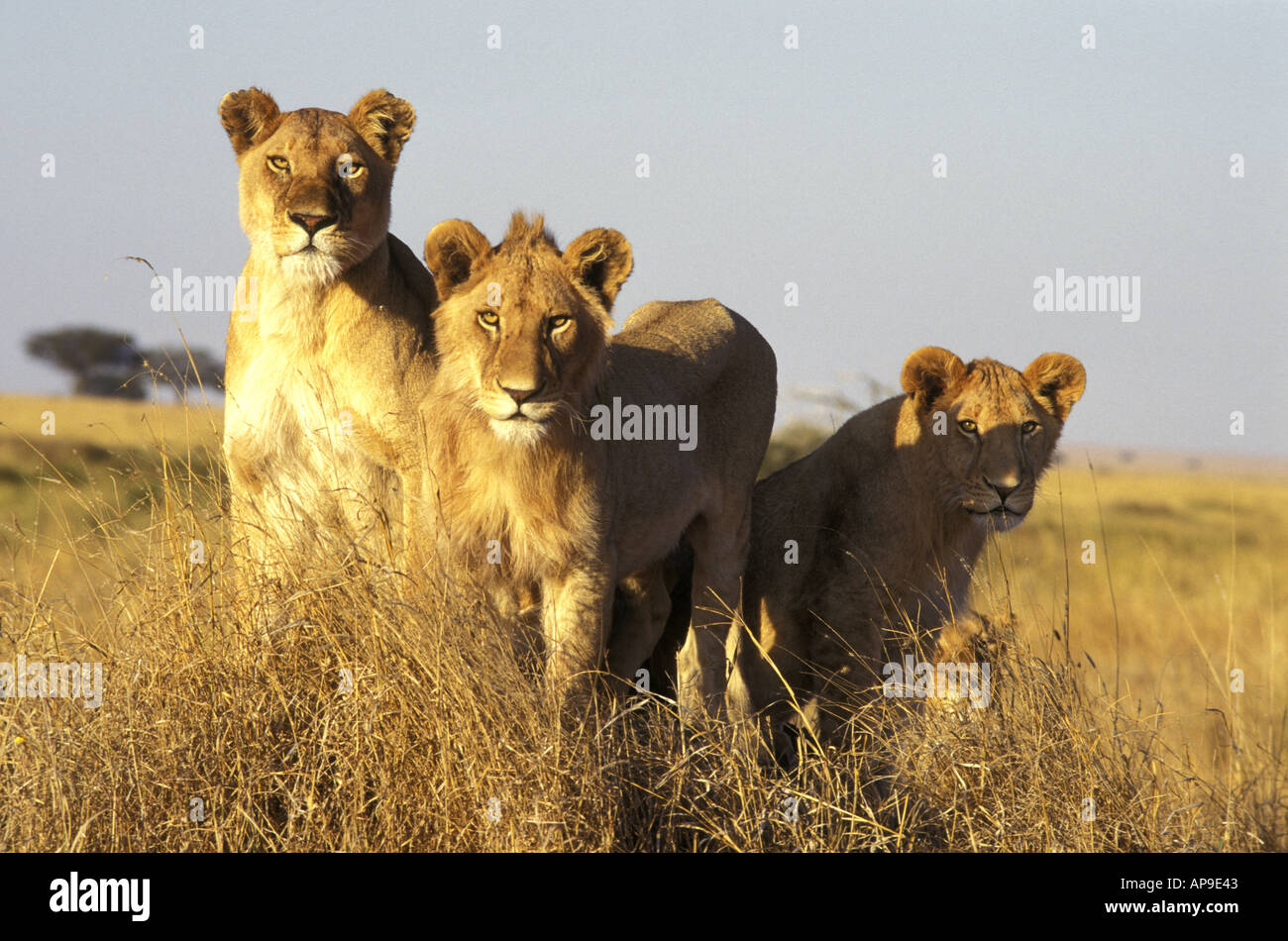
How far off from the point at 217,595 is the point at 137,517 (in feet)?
3.77

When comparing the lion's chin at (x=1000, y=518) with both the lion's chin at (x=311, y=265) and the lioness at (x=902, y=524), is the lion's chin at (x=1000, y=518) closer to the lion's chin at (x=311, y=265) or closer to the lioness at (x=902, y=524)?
the lioness at (x=902, y=524)

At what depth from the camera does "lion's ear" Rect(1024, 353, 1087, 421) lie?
18.7 feet

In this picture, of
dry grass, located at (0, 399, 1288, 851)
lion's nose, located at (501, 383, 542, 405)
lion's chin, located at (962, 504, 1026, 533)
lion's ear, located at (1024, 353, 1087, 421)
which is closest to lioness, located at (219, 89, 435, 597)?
dry grass, located at (0, 399, 1288, 851)

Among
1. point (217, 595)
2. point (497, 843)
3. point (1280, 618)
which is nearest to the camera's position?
point (497, 843)

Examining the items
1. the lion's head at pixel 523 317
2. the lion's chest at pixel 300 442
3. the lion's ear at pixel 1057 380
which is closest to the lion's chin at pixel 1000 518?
the lion's ear at pixel 1057 380

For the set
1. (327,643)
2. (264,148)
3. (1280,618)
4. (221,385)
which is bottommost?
(1280,618)

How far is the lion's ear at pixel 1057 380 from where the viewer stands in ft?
18.7

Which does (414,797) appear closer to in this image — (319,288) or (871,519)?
(319,288)

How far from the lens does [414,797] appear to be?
13.5ft

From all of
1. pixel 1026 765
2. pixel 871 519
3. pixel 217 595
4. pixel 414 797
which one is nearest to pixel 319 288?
pixel 217 595

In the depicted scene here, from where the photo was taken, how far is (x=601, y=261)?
4.82 m

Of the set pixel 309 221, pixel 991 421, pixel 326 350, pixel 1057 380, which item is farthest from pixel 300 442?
pixel 1057 380

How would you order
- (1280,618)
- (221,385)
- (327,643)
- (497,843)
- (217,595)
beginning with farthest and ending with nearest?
(1280,618)
(221,385)
(217,595)
(327,643)
(497,843)

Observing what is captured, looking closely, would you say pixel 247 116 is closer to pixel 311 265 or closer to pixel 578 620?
pixel 311 265
